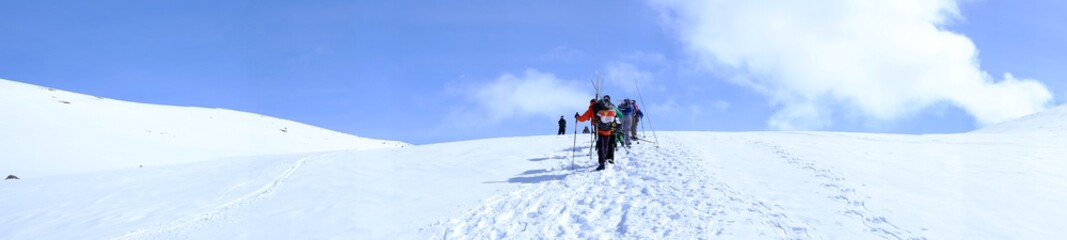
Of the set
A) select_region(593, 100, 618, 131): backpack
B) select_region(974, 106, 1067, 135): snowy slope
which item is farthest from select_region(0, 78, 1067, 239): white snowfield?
select_region(974, 106, 1067, 135): snowy slope

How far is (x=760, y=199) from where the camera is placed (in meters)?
10.6

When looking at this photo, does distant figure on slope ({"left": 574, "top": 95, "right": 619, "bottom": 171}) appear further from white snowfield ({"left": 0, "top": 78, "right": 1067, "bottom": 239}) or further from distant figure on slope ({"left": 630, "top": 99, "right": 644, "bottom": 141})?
distant figure on slope ({"left": 630, "top": 99, "right": 644, "bottom": 141})

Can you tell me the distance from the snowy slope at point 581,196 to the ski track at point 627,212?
0.04 m

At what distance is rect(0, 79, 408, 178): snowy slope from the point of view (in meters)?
29.7

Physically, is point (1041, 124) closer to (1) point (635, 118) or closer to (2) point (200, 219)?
(1) point (635, 118)

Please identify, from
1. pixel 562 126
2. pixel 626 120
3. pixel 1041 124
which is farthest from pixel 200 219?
pixel 1041 124

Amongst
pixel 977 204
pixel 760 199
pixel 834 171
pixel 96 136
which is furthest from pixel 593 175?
pixel 96 136

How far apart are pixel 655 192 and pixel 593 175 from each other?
255cm

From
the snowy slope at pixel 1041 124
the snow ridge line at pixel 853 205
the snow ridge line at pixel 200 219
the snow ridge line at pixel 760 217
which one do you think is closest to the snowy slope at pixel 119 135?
the snow ridge line at pixel 200 219

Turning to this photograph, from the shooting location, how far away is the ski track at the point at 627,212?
28.5 feet

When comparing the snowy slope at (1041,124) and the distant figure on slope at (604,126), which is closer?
the distant figure on slope at (604,126)

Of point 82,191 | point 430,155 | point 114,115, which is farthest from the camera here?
point 114,115

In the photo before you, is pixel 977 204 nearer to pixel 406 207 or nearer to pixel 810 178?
pixel 810 178

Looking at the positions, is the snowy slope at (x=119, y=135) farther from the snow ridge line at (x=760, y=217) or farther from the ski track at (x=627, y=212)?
the snow ridge line at (x=760, y=217)
